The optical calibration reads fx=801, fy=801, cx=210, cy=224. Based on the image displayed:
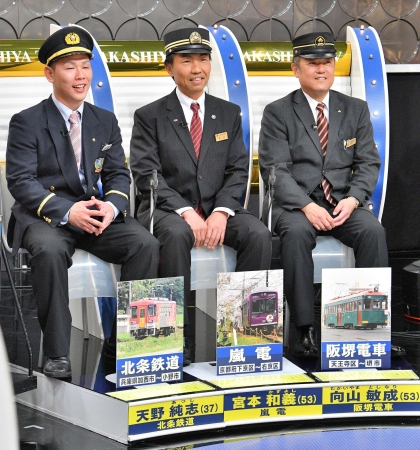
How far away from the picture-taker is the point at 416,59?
5344 millimetres

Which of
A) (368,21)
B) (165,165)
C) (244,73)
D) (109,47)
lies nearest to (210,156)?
(165,165)

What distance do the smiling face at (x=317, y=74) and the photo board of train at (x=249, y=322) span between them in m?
1.05

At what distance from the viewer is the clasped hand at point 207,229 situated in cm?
331

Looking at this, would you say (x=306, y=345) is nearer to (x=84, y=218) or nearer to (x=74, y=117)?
(x=84, y=218)

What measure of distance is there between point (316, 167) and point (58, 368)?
1.49 meters

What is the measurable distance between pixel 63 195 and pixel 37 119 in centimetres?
32

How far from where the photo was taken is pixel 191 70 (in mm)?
3488

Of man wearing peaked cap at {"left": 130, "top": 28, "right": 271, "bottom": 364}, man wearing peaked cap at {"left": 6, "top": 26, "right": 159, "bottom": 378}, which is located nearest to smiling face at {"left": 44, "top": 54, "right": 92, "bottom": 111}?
man wearing peaked cap at {"left": 6, "top": 26, "right": 159, "bottom": 378}

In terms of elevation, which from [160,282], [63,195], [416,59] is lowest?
[160,282]

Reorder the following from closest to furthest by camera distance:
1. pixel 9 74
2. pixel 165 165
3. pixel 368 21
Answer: pixel 165 165 → pixel 9 74 → pixel 368 21

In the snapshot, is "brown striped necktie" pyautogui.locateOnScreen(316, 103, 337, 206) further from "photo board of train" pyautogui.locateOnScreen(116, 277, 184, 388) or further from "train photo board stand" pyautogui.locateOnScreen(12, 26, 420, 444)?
"photo board of train" pyautogui.locateOnScreen(116, 277, 184, 388)

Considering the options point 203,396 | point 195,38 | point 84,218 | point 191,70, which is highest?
point 195,38

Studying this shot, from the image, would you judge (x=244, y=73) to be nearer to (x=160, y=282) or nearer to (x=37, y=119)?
(x=37, y=119)

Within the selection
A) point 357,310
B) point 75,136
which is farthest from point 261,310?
point 75,136
